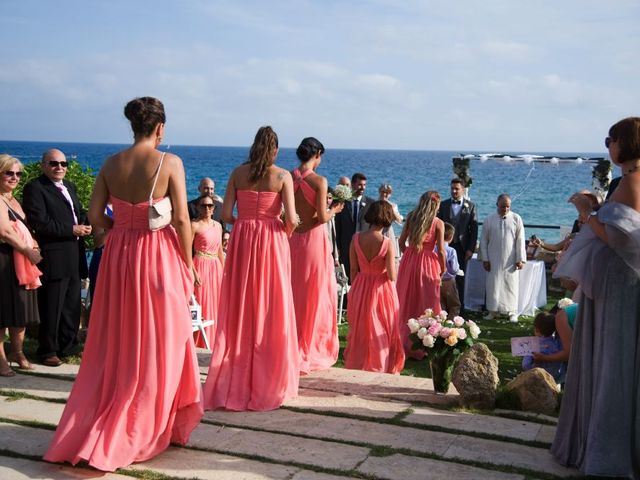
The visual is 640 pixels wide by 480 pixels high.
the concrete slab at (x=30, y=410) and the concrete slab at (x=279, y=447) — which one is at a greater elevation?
the concrete slab at (x=279, y=447)

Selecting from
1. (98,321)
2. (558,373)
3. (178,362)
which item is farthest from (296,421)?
(558,373)

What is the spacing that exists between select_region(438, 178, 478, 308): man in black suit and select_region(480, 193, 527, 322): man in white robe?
0.29m

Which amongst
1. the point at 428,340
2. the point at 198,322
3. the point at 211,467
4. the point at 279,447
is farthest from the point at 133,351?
the point at 198,322

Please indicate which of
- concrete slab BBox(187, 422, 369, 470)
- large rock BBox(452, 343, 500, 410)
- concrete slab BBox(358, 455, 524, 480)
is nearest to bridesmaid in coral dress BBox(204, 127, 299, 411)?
concrete slab BBox(187, 422, 369, 470)

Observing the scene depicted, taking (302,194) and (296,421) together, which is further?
(302,194)

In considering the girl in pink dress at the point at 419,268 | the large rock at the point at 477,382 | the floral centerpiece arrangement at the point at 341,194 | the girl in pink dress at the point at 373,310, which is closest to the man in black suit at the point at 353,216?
the girl in pink dress at the point at 419,268

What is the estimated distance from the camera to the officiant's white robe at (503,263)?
1288 centimetres

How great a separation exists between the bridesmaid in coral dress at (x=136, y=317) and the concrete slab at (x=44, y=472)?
3.4 inches

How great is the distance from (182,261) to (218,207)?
641 cm

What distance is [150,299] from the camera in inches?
192

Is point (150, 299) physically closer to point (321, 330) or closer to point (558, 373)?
point (321, 330)

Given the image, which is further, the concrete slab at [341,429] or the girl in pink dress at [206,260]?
the girl in pink dress at [206,260]

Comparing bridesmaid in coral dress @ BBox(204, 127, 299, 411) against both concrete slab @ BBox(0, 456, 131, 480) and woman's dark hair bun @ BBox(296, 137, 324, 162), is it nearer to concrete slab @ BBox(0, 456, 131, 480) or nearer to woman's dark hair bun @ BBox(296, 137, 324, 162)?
woman's dark hair bun @ BBox(296, 137, 324, 162)

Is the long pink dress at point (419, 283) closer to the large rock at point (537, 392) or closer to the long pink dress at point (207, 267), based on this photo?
the long pink dress at point (207, 267)
